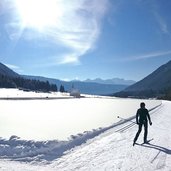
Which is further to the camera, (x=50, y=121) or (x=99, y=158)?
(x=50, y=121)

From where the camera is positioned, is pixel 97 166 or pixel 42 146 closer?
pixel 97 166

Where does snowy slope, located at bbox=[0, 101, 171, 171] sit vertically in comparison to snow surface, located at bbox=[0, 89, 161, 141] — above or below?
below

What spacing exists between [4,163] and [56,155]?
2122mm

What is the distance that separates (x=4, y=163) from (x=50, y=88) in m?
154

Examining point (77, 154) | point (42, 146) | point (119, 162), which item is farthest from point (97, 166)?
point (42, 146)

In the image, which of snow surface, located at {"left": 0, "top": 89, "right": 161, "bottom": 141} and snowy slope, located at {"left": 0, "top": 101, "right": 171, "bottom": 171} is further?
snow surface, located at {"left": 0, "top": 89, "right": 161, "bottom": 141}

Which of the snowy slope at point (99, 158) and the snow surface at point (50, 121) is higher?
the snow surface at point (50, 121)

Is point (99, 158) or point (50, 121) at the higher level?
point (50, 121)

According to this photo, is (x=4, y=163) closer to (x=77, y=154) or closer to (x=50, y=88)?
(x=77, y=154)

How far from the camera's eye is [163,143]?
47.5 feet

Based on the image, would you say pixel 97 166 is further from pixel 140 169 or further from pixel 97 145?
pixel 97 145

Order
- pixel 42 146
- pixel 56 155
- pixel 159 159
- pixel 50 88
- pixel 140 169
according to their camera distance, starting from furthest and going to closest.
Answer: pixel 50 88 < pixel 42 146 < pixel 56 155 < pixel 159 159 < pixel 140 169

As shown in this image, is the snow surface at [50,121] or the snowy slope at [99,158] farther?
the snow surface at [50,121]

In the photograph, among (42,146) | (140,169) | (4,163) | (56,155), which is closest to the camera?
(140,169)
